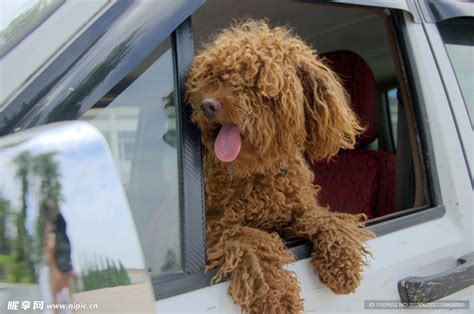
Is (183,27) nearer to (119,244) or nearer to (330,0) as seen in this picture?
(330,0)

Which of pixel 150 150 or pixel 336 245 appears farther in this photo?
pixel 336 245

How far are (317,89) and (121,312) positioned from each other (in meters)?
1.15

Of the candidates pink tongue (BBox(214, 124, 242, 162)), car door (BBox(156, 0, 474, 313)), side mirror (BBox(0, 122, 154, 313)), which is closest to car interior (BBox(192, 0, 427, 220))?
car door (BBox(156, 0, 474, 313))

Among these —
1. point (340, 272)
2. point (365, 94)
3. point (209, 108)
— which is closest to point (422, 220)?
point (340, 272)

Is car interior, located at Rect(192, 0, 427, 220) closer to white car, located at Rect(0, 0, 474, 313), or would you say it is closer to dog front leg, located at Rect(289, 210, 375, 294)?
white car, located at Rect(0, 0, 474, 313)

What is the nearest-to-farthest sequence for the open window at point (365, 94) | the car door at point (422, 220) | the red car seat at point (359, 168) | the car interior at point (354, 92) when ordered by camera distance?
the car door at point (422, 220) < the open window at point (365, 94) < the car interior at point (354, 92) < the red car seat at point (359, 168)

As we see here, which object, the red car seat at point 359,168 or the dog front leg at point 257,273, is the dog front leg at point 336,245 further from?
the red car seat at point 359,168

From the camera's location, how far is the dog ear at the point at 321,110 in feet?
6.17

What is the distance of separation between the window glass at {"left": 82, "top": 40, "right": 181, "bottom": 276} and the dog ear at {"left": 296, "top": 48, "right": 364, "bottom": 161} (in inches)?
21.2

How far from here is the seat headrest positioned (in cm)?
316

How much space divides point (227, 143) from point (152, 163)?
0.95ft

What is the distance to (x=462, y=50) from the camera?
2418 mm

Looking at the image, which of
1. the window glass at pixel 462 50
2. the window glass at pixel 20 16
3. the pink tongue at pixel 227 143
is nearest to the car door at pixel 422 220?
the window glass at pixel 462 50

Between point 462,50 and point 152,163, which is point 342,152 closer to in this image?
point 462,50
